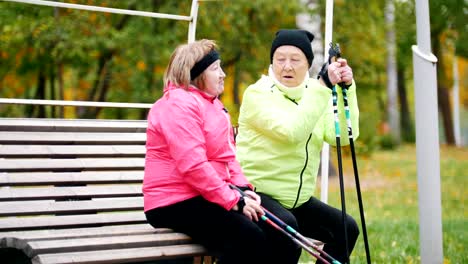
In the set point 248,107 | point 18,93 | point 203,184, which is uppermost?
point 248,107

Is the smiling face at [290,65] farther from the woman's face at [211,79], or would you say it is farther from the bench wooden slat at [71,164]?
the bench wooden slat at [71,164]

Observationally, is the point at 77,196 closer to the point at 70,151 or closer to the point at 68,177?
the point at 68,177

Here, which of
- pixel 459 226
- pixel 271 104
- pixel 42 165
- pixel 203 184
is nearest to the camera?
pixel 203 184

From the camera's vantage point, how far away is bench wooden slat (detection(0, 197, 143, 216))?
4.30 meters

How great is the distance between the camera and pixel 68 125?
4.94 metres

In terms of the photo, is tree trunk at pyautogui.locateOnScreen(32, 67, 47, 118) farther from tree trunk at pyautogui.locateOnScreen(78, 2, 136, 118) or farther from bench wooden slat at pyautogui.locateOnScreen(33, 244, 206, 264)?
bench wooden slat at pyautogui.locateOnScreen(33, 244, 206, 264)

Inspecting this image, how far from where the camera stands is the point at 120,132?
16.8ft

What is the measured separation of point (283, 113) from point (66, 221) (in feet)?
4.23

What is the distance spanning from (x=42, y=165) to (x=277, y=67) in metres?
1.45

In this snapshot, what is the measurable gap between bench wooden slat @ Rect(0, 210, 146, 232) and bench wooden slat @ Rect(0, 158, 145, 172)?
323mm

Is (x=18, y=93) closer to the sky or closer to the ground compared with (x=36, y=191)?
closer to the ground

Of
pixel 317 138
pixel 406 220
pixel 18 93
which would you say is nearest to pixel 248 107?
pixel 317 138

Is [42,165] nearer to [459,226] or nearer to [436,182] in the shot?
[436,182]

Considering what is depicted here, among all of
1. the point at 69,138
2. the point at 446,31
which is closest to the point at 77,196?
the point at 69,138
